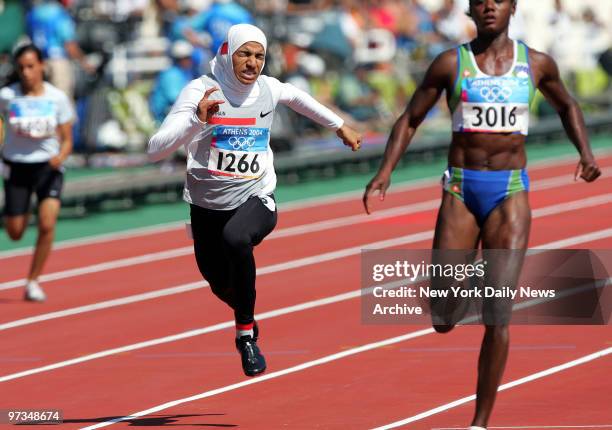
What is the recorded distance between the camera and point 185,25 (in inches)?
960

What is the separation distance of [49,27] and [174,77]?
1.93 m

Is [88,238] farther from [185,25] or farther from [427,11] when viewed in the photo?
[427,11]

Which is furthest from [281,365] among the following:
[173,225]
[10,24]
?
[10,24]

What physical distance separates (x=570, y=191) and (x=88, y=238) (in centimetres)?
700

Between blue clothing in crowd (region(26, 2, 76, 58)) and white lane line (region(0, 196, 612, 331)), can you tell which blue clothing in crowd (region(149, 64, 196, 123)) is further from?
white lane line (region(0, 196, 612, 331))

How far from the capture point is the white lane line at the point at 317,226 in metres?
17.1

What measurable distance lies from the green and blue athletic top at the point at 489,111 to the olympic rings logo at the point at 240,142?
1.62m

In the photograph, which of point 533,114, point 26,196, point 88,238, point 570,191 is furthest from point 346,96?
point 26,196

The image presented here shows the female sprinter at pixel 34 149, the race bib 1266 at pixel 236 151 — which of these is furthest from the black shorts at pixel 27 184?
the race bib 1266 at pixel 236 151

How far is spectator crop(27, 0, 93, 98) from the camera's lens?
24484mm

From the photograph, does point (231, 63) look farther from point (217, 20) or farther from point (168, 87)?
point (168, 87)

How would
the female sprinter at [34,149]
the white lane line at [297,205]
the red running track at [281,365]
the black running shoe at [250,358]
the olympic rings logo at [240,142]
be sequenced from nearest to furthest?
the red running track at [281,365]
the olympic rings logo at [240,142]
the black running shoe at [250,358]
the female sprinter at [34,149]
the white lane line at [297,205]

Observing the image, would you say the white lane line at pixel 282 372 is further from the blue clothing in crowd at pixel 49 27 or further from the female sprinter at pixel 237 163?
the blue clothing in crowd at pixel 49 27

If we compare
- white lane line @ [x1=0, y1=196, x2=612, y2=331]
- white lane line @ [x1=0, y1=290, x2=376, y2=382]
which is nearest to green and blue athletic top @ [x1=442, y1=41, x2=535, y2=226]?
white lane line @ [x1=0, y1=290, x2=376, y2=382]
